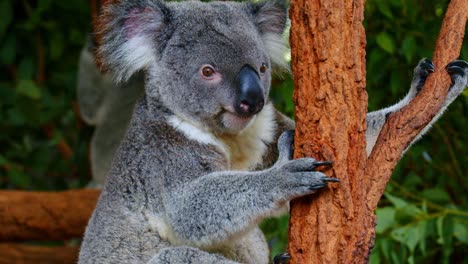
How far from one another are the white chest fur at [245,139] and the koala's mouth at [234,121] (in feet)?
0.35

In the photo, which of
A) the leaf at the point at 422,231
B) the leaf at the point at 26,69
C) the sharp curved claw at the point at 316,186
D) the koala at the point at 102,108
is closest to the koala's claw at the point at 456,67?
the sharp curved claw at the point at 316,186

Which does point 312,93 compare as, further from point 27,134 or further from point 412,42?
point 27,134

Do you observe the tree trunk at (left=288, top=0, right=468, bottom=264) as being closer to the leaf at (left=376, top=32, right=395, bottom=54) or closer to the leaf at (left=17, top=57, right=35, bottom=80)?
the leaf at (left=376, top=32, right=395, bottom=54)

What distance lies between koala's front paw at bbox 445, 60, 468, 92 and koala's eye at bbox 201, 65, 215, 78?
2.87 feet

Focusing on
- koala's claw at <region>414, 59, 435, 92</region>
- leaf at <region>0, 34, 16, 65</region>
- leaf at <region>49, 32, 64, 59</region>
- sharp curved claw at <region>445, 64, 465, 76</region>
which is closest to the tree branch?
sharp curved claw at <region>445, 64, 465, 76</region>

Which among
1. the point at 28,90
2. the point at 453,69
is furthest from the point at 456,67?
the point at 28,90

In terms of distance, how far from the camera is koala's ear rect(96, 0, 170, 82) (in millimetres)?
3068

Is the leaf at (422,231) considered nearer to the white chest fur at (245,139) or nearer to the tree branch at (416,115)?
the white chest fur at (245,139)

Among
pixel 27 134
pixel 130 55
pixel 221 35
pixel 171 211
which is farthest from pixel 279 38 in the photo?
pixel 27 134

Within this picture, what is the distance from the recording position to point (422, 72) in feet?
9.40

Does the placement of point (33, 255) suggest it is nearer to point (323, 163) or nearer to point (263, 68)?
point (263, 68)

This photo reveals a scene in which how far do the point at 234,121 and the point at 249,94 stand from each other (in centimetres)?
21

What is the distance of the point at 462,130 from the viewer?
4602 mm

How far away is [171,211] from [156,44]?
711 millimetres
